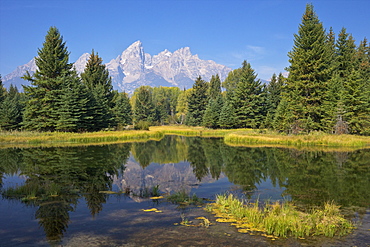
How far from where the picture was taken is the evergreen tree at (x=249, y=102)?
6575 cm

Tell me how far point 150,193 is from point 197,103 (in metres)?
79.6

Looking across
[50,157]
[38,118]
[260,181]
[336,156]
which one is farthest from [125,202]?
[38,118]

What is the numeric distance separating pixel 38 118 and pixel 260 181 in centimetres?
3810

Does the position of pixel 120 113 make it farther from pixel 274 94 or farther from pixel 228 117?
pixel 274 94

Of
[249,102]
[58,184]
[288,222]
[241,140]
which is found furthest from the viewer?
[249,102]

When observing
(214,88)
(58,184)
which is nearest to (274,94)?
(214,88)

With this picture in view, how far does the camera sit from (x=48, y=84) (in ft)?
148

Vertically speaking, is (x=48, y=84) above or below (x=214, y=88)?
below

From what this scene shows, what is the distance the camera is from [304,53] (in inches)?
1879

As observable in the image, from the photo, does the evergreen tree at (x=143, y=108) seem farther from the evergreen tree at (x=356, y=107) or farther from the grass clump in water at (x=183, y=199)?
the grass clump in water at (x=183, y=199)

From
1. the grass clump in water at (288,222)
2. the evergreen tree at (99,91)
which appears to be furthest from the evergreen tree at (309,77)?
the grass clump in water at (288,222)

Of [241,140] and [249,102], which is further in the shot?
[249,102]

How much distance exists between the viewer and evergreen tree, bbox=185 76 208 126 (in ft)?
301

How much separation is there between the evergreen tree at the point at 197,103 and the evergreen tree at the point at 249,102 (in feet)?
75.5
